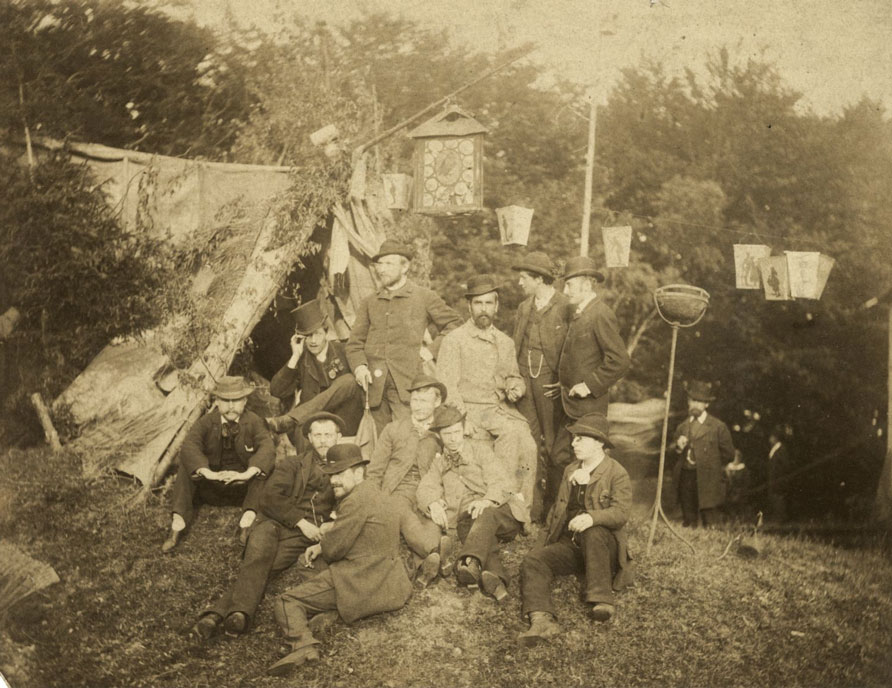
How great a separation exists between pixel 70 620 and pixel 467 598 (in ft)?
5.82

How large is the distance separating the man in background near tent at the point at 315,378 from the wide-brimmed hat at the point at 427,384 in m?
0.31

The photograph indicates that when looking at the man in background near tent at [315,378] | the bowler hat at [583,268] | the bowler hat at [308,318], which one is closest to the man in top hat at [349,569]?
the man in background near tent at [315,378]

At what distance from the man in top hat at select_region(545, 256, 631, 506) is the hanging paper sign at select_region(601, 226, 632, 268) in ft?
0.46

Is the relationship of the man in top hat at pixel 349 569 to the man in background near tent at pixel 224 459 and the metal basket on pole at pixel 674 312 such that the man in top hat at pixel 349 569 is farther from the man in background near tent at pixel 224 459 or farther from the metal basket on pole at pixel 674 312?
the metal basket on pole at pixel 674 312

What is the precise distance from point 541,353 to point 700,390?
0.79 m

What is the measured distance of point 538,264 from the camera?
3.59 m

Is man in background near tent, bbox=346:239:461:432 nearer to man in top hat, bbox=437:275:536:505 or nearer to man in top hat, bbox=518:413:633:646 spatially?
man in top hat, bbox=437:275:536:505

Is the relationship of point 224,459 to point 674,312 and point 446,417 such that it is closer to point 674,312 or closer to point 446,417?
point 446,417

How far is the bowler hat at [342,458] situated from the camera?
3.33 m

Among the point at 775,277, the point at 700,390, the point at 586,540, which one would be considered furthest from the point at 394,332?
the point at 775,277

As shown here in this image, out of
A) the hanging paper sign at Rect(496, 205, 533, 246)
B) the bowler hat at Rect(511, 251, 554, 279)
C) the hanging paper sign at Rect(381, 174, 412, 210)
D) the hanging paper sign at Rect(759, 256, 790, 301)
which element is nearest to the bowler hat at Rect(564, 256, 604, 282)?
the bowler hat at Rect(511, 251, 554, 279)

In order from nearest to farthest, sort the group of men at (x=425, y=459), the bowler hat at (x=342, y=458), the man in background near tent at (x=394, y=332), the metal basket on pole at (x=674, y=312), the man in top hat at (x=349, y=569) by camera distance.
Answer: the man in top hat at (x=349, y=569)
the group of men at (x=425, y=459)
the bowler hat at (x=342, y=458)
the metal basket on pole at (x=674, y=312)
the man in background near tent at (x=394, y=332)

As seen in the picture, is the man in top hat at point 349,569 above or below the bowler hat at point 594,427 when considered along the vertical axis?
below

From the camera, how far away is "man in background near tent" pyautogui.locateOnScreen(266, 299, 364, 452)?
144 inches
